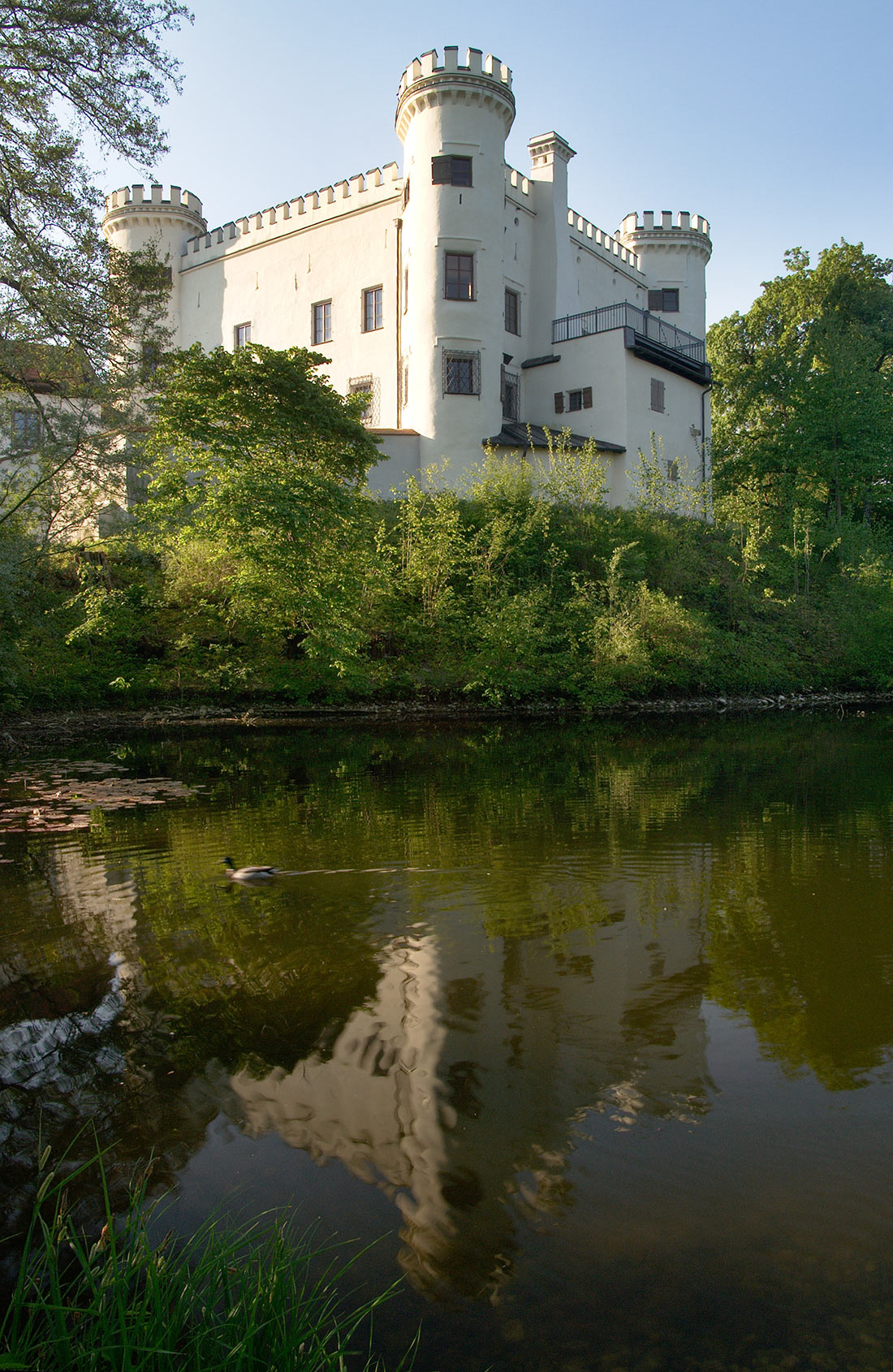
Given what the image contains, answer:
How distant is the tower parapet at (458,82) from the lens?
29.6 meters

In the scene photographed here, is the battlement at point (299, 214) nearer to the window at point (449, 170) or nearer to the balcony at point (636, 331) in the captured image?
the window at point (449, 170)

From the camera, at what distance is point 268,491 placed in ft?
63.3

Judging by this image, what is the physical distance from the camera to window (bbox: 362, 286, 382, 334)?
3300 cm

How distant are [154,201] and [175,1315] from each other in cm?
4436

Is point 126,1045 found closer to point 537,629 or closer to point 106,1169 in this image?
point 106,1169

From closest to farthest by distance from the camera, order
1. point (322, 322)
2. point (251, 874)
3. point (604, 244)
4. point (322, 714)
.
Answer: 1. point (251, 874)
2. point (322, 714)
3. point (322, 322)
4. point (604, 244)

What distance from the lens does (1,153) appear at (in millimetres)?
11719

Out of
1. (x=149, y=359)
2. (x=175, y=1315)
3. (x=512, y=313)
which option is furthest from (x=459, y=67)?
(x=175, y=1315)

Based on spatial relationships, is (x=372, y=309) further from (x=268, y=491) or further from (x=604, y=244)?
(x=268, y=491)

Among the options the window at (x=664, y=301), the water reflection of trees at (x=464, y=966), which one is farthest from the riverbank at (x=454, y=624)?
the window at (x=664, y=301)

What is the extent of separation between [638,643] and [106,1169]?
71.7 ft

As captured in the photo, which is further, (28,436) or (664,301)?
(664,301)

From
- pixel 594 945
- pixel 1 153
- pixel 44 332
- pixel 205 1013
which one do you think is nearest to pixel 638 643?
pixel 44 332

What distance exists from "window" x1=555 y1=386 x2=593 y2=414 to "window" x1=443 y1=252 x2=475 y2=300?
17.7ft
